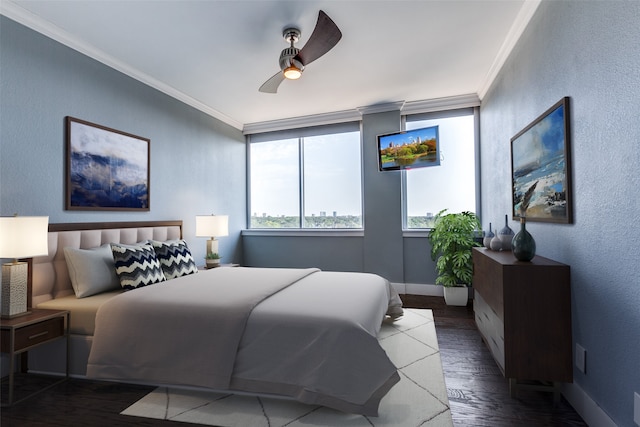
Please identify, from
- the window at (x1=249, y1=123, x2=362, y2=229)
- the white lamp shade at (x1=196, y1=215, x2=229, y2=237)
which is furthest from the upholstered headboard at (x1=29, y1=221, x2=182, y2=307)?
the window at (x1=249, y1=123, x2=362, y2=229)

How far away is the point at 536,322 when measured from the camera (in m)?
1.93

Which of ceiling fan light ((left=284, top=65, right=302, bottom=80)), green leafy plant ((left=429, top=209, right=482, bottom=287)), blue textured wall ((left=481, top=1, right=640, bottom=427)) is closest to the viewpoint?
blue textured wall ((left=481, top=1, right=640, bottom=427))

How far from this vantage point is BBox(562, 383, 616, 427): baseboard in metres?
1.62

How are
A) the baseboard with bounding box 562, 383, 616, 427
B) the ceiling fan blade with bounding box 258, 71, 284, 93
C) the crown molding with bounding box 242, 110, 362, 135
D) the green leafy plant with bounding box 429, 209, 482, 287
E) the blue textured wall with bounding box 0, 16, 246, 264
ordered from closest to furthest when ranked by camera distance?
the baseboard with bounding box 562, 383, 616, 427 < the blue textured wall with bounding box 0, 16, 246, 264 < the ceiling fan blade with bounding box 258, 71, 284, 93 < the green leafy plant with bounding box 429, 209, 482, 287 < the crown molding with bounding box 242, 110, 362, 135

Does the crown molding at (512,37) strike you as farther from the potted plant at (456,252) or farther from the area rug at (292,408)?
the area rug at (292,408)

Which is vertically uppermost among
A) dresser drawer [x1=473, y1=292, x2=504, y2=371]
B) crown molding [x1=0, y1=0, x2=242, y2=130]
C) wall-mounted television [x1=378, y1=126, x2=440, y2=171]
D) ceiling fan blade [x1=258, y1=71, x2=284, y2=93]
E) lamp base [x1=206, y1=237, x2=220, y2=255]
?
crown molding [x1=0, y1=0, x2=242, y2=130]

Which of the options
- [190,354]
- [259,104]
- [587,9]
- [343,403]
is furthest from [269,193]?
[587,9]

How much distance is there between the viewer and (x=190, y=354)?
1988 mm

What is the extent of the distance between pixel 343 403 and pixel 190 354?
974mm

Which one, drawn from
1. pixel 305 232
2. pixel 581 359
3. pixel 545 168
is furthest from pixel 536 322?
pixel 305 232

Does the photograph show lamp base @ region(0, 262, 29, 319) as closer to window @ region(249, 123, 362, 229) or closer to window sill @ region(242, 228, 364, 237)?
window sill @ region(242, 228, 364, 237)

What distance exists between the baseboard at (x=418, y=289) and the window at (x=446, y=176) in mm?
864

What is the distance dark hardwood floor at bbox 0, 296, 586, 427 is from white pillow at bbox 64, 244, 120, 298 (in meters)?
0.66

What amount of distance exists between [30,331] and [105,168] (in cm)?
166
